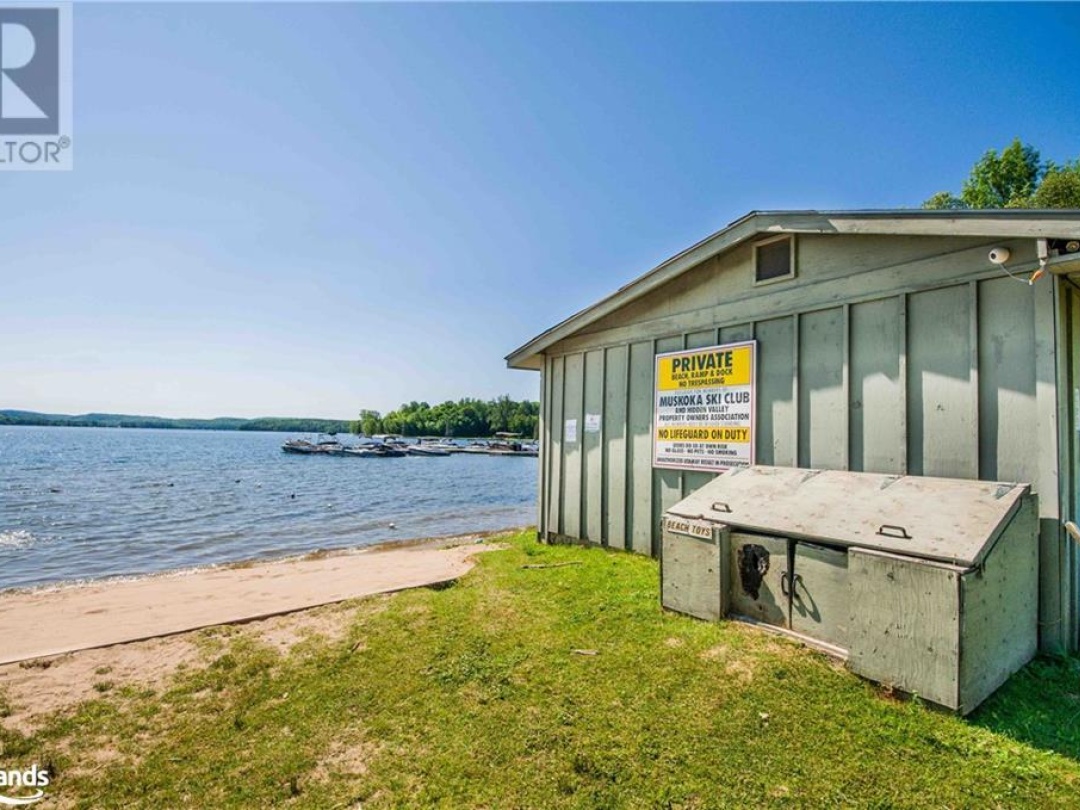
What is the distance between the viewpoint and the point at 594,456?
755 centimetres

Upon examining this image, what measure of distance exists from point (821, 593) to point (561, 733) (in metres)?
2.09

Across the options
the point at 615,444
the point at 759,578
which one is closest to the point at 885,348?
the point at 759,578

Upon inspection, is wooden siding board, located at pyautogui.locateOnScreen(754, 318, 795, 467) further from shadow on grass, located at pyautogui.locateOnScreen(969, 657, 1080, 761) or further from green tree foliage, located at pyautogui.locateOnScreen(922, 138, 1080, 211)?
green tree foliage, located at pyautogui.locateOnScreen(922, 138, 1080, 211)

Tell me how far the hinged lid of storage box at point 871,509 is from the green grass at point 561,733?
88 cm

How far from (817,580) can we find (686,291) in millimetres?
3796

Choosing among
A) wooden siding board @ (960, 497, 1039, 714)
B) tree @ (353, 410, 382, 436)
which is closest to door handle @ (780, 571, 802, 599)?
wooden siding board @ (960, 497, 1039, 714)

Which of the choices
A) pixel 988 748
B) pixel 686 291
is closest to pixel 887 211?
pixel 686 291

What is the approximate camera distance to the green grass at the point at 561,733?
2.45 m

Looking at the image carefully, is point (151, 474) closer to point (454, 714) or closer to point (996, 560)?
point (454, 714)

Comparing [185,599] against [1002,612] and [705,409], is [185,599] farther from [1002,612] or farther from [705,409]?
[1002,612]

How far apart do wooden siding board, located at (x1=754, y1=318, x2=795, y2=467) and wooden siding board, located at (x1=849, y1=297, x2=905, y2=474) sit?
23.0 inches

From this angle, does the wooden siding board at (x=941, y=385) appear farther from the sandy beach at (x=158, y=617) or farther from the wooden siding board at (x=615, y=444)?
the sandy beach at (x=158, y=617)

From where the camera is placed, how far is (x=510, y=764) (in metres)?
2.67

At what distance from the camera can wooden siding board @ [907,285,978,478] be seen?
3.99 meters
